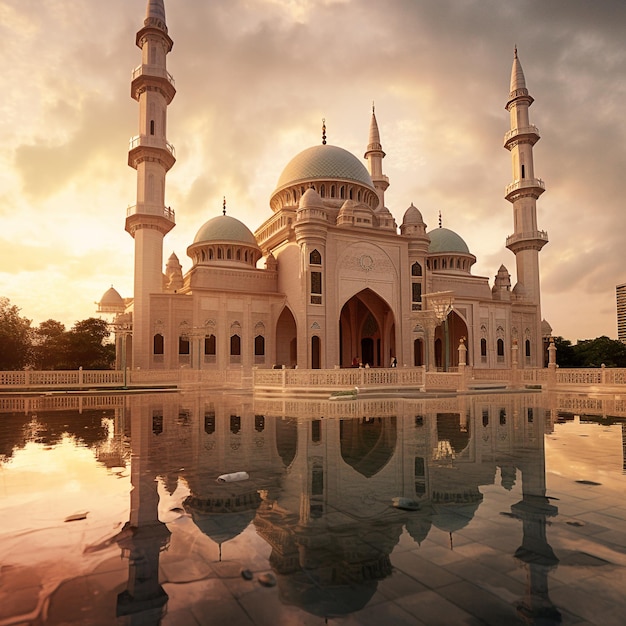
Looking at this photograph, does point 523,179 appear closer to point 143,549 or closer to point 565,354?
point 565,354

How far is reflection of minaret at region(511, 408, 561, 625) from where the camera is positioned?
2410 mm

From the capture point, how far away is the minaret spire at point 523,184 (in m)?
37.9

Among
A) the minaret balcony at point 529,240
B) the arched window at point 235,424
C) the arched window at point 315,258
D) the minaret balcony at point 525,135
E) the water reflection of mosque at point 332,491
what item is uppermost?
the minaret balcony at point 525,135

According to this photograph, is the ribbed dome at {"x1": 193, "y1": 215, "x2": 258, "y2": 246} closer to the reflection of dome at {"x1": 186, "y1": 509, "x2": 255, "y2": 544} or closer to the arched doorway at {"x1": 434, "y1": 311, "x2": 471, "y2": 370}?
the arched doorway at {"x1": 434, "y1": 311, "x2": 471, "y2": 370}

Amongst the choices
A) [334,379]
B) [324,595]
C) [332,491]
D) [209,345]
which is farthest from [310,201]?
[324,595]

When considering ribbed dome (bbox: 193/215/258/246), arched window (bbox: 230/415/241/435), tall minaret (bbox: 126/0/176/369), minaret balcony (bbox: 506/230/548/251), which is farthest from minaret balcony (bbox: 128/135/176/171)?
minaret balcony (bbox: 506/230/548/251)

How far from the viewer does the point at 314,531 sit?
3607 millimetres

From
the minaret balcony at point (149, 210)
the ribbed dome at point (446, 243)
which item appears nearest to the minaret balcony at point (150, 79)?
the minaret balcony at point (149, 210)

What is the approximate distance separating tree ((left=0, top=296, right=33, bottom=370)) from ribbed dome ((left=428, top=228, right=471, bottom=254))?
3498 cm

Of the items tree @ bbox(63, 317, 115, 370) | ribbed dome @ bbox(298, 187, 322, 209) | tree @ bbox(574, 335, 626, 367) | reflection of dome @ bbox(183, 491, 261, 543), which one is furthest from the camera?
tree @ bbox(574, 335, 626, 367)

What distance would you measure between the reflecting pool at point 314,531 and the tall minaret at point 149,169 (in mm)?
22440

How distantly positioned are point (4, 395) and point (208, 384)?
29.9ft

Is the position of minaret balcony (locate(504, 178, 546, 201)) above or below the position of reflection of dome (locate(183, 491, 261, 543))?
above

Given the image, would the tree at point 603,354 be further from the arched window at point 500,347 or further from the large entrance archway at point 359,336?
the large entrance archway at point 359,336
